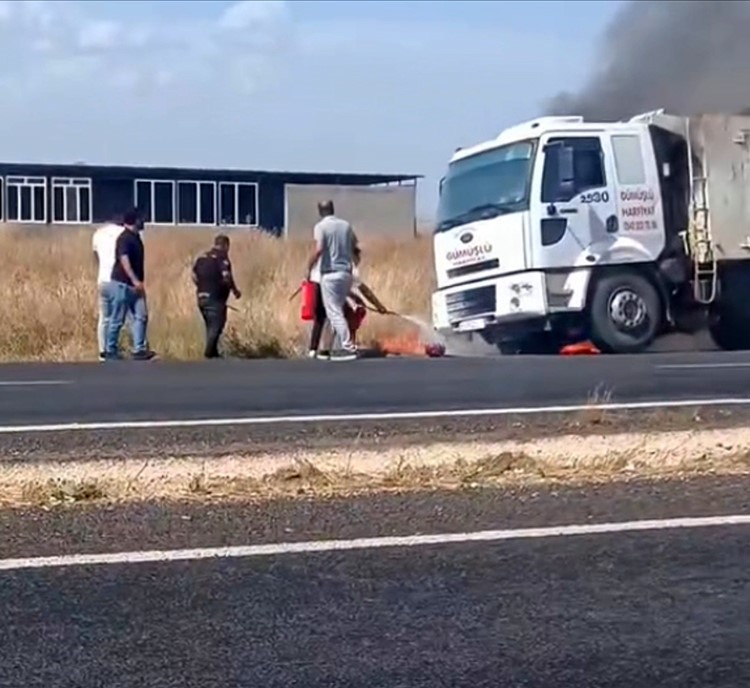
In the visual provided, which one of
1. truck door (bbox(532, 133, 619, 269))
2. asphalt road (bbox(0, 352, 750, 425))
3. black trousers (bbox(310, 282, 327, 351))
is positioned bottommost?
asphalt road (bbox(0, 352, 750, 425))

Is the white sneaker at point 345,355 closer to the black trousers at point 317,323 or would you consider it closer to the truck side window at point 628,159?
the black trousers at point 317,323

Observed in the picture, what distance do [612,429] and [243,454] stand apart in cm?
237

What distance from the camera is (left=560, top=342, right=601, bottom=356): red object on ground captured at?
19070 millimetres

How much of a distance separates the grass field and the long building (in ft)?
89.6

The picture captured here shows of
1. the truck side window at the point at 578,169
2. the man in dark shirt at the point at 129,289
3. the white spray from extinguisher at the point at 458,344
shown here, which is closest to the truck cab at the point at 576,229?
the truck side window at the point at 578,169

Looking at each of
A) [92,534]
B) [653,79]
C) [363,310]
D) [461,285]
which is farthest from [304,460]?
[653,79]

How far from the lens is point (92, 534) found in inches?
284

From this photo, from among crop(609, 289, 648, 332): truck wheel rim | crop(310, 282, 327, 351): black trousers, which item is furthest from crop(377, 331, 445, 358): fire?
crop(609, 289, 648, 332): truck wheel rim

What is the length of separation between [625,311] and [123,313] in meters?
5.56

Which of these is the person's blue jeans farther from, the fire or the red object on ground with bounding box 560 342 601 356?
the red object on ground with bounding box 560 342 601 356

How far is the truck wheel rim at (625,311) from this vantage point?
750 inches

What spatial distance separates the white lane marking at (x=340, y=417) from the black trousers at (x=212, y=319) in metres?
6.85

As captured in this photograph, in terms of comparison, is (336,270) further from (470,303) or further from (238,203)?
(238,203)

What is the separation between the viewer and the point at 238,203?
6069cm
